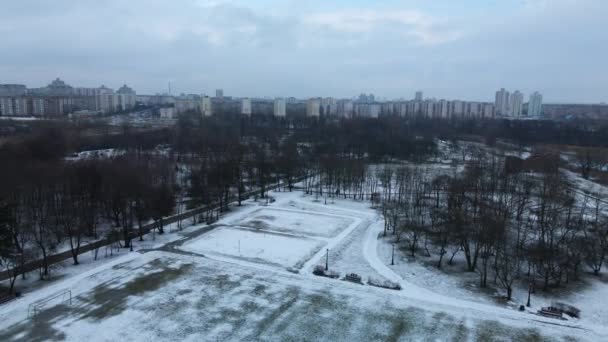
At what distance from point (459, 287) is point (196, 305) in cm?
1248

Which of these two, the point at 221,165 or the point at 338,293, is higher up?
the point at 221,165

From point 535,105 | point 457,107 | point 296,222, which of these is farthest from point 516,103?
point 296,222

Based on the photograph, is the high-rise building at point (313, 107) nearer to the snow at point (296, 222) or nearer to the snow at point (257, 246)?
the snow at point (296, 222)

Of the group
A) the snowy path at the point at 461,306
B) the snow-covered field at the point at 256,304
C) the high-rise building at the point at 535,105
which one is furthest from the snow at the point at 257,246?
the high-rise building at the point at 535,105

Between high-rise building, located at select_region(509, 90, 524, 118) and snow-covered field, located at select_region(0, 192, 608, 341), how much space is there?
180 m

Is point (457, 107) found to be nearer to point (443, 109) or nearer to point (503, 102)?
point (443, 109)

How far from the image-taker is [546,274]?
64.7ft

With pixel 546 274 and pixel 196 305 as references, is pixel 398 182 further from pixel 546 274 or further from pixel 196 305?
pixel 196 305

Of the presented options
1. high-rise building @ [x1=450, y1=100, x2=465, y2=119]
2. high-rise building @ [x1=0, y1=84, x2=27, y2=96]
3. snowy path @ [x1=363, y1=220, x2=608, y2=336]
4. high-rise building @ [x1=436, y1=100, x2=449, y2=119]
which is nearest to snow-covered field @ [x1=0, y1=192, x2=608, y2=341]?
snowy path @ [x1=363, y1=220, x2=608, y2=336]

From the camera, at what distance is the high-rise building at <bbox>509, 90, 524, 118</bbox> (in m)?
179

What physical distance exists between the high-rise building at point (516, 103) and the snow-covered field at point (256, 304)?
179765 millimetres

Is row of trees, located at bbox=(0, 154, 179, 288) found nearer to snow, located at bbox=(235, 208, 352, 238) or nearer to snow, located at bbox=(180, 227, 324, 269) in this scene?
snow, located at bbox=(180, 227, 324, 269)

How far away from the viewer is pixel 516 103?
590 feet

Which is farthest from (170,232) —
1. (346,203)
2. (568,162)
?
(568,162)
